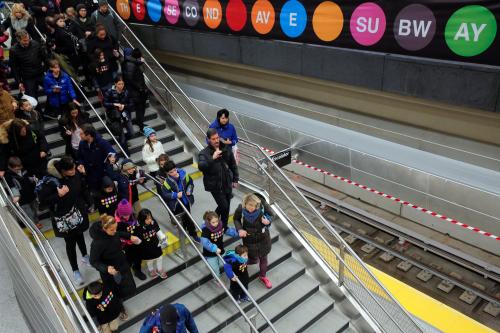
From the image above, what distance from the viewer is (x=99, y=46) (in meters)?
8.44

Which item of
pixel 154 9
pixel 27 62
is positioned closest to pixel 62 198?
pixel 27 62

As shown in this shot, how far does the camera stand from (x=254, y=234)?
6203 millimetres

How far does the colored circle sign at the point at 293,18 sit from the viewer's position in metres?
9.55

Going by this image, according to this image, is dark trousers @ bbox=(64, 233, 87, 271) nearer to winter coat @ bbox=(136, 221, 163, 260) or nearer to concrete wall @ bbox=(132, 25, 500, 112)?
winter coat @ bbox=(136, 221, 163, 260)

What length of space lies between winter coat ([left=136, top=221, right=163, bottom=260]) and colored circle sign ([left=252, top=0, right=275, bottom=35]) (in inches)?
248

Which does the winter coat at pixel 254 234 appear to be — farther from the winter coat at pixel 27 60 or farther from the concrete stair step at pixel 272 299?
the winter coat at pixel 27 60

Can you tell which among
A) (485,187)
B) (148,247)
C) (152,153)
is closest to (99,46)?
(152,153)

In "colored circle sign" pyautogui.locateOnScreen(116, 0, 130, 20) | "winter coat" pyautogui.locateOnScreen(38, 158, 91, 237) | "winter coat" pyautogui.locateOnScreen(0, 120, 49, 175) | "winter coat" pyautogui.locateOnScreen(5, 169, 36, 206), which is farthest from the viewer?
"colored circle sign" pyautogui.locateOnScreen(116, 0, 130, 20)

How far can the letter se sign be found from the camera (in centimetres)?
714

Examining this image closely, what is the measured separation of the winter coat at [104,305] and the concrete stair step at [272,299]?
1216mm

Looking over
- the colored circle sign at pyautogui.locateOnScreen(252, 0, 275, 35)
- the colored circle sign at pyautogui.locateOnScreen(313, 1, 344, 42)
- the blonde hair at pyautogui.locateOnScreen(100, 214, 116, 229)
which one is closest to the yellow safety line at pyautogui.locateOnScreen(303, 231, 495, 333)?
the blonde hair at pyautogui.locateOnScreen(100, 214, 116, 229)

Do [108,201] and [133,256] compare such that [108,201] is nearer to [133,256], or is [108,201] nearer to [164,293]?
[133,256]

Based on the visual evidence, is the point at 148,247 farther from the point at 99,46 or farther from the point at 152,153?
the point at 99,46

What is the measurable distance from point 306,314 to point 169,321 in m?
2.60
